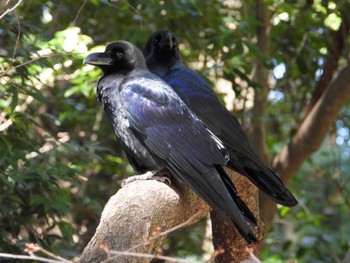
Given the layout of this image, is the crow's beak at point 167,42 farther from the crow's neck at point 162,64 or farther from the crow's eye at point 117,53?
the crow's eye at point 117,53

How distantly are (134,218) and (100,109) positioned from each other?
14.2 ft

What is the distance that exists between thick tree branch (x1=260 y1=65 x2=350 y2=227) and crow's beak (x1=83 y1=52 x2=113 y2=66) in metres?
2.46

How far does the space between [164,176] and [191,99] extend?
38.6 inches

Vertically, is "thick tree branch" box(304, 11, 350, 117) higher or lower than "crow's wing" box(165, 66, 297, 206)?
lower

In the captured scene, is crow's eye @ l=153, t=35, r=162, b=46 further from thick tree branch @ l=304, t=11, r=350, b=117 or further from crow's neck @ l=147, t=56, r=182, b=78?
thick tree branch @ l=304, t=11, r=350, b=117

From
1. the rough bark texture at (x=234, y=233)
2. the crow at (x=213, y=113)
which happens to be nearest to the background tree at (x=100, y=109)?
the crow at (x=213, y=113)

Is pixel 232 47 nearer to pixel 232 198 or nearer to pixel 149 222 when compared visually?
pixel 232 198

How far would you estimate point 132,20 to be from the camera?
6.98 meters

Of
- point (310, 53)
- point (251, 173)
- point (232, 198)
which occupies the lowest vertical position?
point (310, 53)

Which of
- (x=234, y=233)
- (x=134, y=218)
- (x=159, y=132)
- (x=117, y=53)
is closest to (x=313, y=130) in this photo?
(x=234, y=233)

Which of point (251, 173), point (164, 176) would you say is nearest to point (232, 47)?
point (251, 173)

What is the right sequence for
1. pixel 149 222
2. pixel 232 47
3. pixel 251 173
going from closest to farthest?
pixel 149 222 → pixel 251 173 → pixel 232 47

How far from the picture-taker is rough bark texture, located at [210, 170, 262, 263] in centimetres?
457

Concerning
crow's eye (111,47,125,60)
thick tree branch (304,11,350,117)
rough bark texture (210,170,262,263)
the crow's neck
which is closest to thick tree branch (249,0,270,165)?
thick tree branch (304,11,350,117)
